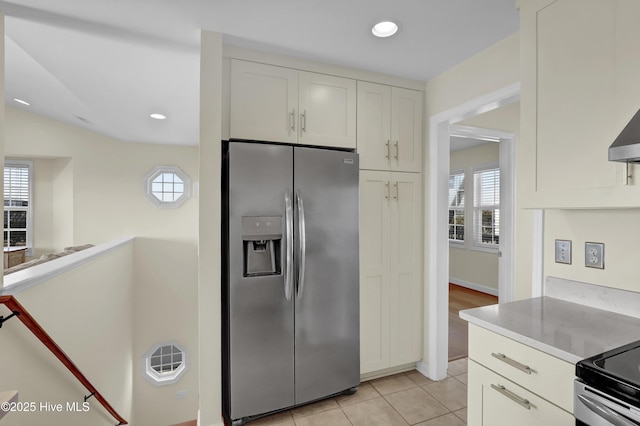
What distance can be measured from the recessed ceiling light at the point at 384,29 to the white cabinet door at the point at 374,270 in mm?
937

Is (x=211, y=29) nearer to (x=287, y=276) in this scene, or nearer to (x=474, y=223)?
(x=287, y=276)

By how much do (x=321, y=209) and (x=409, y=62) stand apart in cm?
128

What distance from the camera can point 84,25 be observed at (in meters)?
1.91

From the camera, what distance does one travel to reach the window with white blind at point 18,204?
4.86m

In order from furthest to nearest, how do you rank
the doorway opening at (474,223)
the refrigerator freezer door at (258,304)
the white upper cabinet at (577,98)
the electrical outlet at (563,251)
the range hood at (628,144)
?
the doorway opening at (474,223), the refrigerator freezer door at (258,304), the electrical outlet at (563,251), the white upper cabinet at (577,98), the range hood at (628,144)

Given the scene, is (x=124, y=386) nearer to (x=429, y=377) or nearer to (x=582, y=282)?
(x=429, y=377)

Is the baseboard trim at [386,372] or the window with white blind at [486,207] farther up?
the window with white blind at [486,207]

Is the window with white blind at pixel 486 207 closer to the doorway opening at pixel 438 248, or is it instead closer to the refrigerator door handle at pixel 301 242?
the doorway opening at pixel 438 248

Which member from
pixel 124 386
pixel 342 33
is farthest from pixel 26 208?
pixel 342 33

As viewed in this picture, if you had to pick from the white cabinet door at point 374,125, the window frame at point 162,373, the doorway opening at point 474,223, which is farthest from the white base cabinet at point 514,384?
the window frame at point 162,373

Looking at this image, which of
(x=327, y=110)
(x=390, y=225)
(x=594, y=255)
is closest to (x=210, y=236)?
(x=327, y=110)

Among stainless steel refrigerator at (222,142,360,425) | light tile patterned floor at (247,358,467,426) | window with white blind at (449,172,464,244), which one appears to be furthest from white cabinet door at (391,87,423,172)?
window with white blind at (449,172,464,244)

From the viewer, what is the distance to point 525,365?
1.21 metres

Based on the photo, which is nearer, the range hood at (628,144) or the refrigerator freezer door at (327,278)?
the range hood at (628,144)
